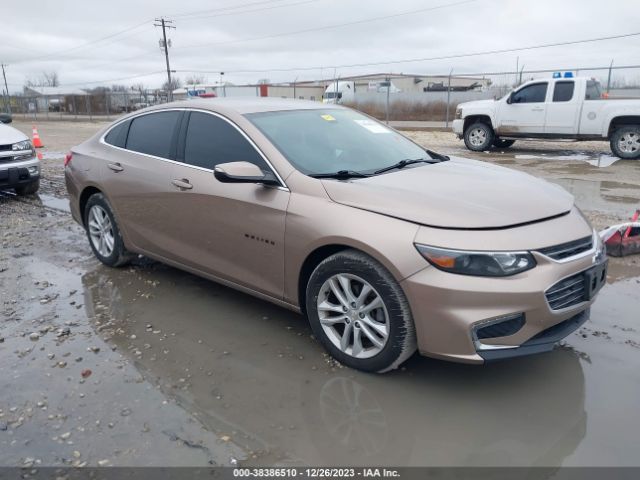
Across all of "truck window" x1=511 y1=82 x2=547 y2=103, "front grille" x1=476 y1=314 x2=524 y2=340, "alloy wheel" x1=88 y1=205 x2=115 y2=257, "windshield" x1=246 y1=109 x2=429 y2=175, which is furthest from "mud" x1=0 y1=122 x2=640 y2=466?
"truck window" x1=511 y1=82 x2=547 y2=103

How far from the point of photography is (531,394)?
3062 mm

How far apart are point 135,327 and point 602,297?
146 inches

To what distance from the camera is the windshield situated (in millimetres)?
3753

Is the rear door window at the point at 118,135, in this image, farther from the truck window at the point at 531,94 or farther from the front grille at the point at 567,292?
the truck window at the point at 531,94

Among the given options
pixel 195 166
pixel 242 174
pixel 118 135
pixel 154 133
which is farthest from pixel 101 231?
pixel 242 174

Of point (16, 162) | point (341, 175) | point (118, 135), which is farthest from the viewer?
point (16, 162)

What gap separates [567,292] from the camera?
296 cm

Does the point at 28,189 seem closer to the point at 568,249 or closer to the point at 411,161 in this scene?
the point at 411,161

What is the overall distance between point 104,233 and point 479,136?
40.3 ft

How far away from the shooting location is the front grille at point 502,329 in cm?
281

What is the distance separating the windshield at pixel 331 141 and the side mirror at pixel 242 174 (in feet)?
0.73

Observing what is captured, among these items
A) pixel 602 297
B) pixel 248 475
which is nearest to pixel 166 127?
pixel 248 475

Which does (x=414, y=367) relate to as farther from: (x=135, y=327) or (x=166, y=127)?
(x=166, y=127)

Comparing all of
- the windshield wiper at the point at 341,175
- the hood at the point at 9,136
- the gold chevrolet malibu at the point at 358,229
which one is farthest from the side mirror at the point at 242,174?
the hood at the point at 9,136
